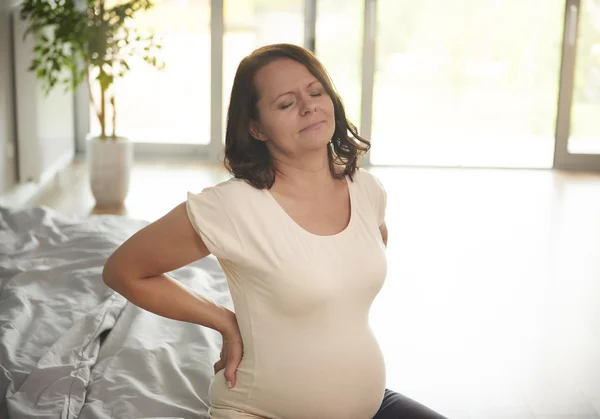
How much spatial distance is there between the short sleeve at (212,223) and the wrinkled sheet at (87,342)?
2.03 ft

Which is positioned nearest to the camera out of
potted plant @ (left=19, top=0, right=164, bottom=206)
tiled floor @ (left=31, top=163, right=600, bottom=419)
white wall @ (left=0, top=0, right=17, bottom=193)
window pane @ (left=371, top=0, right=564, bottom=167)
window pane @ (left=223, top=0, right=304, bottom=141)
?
tiled floor @ (left=31, top=163, right=600, bottom=419)

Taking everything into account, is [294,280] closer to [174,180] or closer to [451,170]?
[174,180]

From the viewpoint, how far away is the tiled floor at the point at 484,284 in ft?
8.55

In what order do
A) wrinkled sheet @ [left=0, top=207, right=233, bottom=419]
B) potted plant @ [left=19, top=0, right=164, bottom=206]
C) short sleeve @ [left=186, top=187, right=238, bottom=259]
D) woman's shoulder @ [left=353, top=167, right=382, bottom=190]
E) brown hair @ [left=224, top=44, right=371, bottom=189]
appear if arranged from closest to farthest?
1. short sleeve @ [left=186, top=187, right=238, bottom=259]
2. brown hair @ [left=224, top=44, right=371, bottom=189]
3. woman's shoulder @ [left=353, top=167, right=382, bottom=190]
4. wrinkled sheet @ [left=0, top=207, right=233, bottom=419]
5. potted plant @ [left=19, top=0, right=164, bottom=206]

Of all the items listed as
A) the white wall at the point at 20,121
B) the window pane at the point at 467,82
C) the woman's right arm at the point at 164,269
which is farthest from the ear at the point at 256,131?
the window pane at the point at 467,82

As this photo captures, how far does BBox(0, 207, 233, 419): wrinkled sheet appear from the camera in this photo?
6.48ft

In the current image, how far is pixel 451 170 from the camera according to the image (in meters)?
6.40

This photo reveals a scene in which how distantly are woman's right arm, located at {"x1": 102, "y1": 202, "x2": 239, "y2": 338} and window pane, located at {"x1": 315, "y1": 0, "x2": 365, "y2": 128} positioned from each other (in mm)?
4886

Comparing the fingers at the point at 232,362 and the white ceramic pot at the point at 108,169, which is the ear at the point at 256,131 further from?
the white ceramic pot at the point at 108,169

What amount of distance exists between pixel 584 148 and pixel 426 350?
4.20m

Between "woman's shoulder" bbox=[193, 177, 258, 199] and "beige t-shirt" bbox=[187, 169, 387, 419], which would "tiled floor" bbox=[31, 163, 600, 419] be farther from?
"woman's shoulder" bbox=[193, 177, 258, 199]

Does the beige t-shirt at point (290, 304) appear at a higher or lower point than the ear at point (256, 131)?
lower

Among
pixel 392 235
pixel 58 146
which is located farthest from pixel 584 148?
pixel 58 146

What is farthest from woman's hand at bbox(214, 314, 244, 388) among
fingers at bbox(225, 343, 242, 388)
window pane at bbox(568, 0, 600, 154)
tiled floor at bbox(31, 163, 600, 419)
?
window pane at bbox(568, 0, 600, 154)
